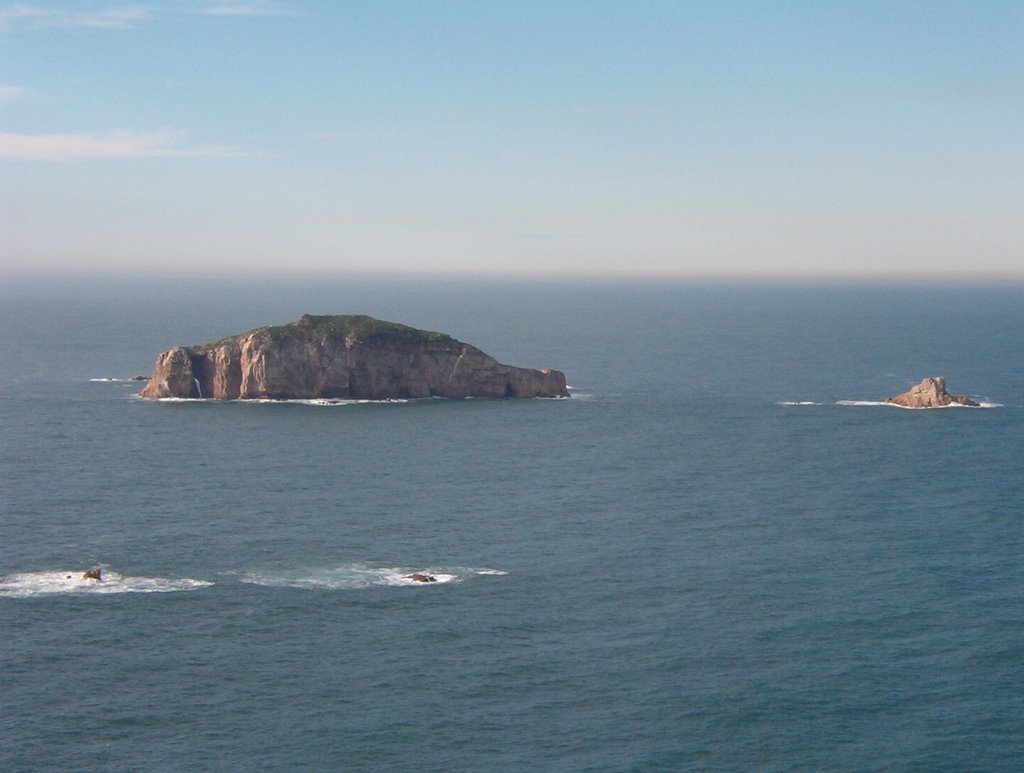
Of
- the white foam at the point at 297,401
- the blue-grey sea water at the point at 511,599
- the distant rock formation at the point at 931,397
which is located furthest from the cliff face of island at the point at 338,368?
the distant rock formation at the point at 931,397

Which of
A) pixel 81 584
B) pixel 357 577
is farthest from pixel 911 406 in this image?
pixel 81 584

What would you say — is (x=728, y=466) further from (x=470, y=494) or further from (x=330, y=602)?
(x=330, y=602)

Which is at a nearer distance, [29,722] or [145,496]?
[29,722]

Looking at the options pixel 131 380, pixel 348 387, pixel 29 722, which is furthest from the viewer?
pixel 131 380

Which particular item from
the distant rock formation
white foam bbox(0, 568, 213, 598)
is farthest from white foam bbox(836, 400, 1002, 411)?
white foam bbox(0, 568, 213, 598)

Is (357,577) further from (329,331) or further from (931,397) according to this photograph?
(931,397)

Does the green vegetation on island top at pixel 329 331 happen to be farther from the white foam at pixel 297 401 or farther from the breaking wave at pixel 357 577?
the breaking wave at pixel 357 577

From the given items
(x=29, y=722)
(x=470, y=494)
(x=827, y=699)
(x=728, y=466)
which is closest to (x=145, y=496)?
(x=470, y=494)
